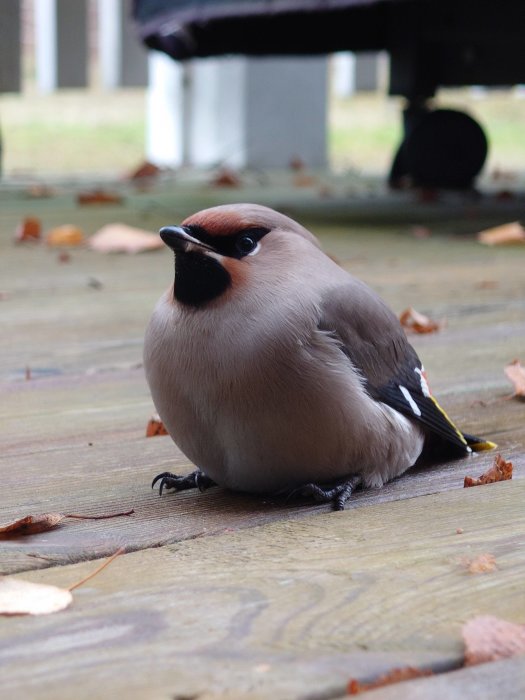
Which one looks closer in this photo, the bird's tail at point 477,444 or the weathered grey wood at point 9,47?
the bird's tail at point 477,444


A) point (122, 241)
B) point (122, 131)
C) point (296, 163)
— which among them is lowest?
point (122, 131)

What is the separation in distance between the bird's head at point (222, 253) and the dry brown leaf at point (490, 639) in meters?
0.65

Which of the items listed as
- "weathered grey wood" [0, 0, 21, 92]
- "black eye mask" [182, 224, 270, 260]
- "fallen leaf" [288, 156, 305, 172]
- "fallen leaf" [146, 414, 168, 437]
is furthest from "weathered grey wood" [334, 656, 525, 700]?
"fallen leaf" [288, 156, 305, 172]

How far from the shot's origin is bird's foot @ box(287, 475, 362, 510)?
6.21ft

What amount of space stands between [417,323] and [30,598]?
6.55 feet

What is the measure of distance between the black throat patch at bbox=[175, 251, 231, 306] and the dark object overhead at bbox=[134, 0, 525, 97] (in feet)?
11.2

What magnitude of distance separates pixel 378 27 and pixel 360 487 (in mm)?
4799

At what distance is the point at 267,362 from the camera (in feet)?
5.90

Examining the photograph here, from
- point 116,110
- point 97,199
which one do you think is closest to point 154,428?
point 97,199

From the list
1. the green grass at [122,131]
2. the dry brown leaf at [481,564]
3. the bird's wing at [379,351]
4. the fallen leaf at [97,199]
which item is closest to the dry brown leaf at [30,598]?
the dry brown leaf at [481,564]

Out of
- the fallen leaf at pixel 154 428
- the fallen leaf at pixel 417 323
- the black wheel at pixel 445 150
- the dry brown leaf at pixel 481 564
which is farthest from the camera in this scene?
the black wheel at pixel 445 150

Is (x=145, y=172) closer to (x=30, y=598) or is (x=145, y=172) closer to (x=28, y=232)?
(x=28, y=232)

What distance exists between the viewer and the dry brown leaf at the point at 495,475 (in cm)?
201

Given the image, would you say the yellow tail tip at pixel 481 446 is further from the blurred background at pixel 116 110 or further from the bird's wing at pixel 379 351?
the blurred background at pixel 116 110
